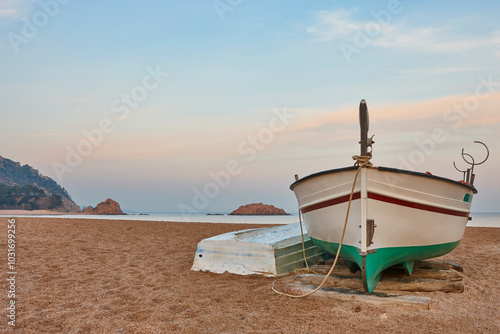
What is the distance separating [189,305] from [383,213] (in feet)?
7.93

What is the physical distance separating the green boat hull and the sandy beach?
366 millimetres

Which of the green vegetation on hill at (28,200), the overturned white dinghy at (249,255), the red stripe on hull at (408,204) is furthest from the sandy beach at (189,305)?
the green vegetation on hill at (28,200)

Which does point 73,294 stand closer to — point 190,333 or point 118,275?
point 118,275

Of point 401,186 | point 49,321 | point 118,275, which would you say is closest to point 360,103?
point 401,186

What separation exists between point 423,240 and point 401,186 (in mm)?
934

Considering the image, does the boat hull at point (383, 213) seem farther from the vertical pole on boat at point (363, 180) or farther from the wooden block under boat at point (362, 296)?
the wooden block under boat at point (362, 296)

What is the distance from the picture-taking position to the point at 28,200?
163 feet

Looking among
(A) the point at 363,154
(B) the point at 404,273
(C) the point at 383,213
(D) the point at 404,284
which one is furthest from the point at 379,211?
(B) the point at 404,273

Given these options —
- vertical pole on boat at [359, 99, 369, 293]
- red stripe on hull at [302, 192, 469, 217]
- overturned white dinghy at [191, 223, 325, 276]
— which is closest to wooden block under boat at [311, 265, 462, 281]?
overturned white dinghy at [191, 223, 325, 276]

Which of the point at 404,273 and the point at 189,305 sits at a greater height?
the point at 404,273

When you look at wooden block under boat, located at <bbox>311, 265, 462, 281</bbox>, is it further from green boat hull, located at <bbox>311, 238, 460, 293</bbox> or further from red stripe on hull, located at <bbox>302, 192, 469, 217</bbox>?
red stripe on hull, located at <bbox>302, 192, 469, 217</bbox>

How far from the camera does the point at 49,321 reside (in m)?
3.69

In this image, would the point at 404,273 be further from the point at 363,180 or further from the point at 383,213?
the point at 363,180

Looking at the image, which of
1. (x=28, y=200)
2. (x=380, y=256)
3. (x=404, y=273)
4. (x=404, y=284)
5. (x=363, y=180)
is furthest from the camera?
(x=28, y=200)
